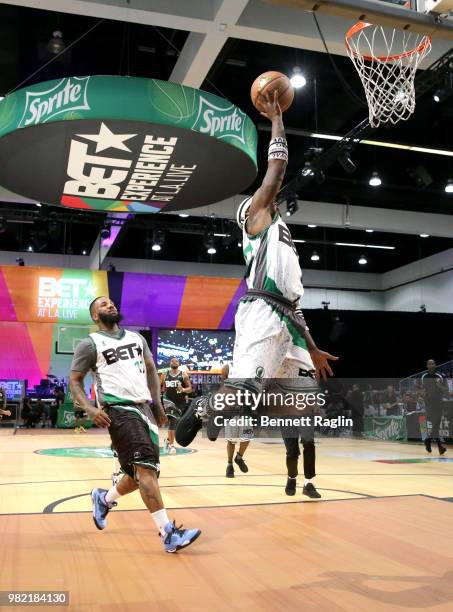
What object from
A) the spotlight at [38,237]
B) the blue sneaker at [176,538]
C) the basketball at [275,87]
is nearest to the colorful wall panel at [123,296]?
the spotlight at [38,237]

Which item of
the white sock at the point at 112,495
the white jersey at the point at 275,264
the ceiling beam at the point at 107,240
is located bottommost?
the white sock at the point at 112,495

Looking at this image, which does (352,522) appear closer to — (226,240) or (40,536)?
(40,536)

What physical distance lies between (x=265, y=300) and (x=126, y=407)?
4.94ft

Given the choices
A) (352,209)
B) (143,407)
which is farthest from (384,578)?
(352,209)

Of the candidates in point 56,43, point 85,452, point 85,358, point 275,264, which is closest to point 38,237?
point 85,452

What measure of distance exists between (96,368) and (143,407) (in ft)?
1.31

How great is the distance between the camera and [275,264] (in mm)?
2676

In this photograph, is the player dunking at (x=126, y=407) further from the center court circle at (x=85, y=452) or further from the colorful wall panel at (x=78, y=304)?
the colorful wall panel at (x=78, y=304)

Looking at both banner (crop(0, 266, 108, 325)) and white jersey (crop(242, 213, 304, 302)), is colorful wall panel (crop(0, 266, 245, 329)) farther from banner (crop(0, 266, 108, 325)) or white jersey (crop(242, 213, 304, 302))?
white jersey (crop(242, 213, 304, 302))

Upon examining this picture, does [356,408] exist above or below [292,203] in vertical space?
below

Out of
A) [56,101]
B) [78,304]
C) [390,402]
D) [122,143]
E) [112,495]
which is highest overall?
[56,101]

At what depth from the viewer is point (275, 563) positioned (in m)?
3.23

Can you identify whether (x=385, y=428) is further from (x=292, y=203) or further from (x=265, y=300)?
(x=265, y=300)

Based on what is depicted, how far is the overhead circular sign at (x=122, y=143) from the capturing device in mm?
5852
